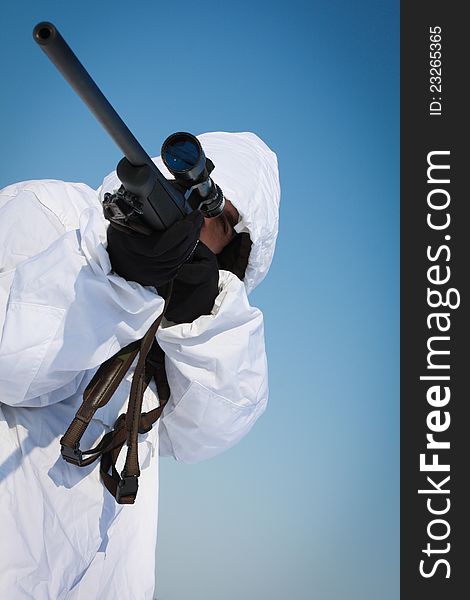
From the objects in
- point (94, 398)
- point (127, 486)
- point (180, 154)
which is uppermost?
point (180, 154)

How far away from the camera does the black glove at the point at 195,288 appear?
1.13 meters

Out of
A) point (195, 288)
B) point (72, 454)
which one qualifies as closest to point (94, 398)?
point (72, 454)

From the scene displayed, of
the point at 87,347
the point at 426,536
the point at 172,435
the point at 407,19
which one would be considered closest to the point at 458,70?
the point at 407,19

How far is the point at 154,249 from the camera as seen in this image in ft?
3.11

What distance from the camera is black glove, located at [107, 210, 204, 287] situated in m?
0.95

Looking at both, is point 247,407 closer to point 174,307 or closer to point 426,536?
point 174,307

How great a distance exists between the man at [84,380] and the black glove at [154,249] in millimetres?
27

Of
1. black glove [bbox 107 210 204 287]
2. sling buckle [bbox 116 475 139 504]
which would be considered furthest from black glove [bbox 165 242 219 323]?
sling buckle [bbox 116 475 139 504]

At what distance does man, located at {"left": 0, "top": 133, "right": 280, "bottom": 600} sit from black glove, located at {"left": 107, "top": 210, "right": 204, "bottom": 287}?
0.09 ft

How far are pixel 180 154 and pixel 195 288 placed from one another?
229mm

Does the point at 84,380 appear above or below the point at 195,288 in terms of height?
below

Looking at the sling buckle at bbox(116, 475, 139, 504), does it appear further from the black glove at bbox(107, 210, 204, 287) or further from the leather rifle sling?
the black glove at bbox(107, 210, 204, 287)

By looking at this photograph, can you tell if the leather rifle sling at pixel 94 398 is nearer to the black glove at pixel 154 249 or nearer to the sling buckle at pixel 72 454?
the sling buckle at pixel 72 454

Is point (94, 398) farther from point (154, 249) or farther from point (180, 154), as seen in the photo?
point (180, 154)
